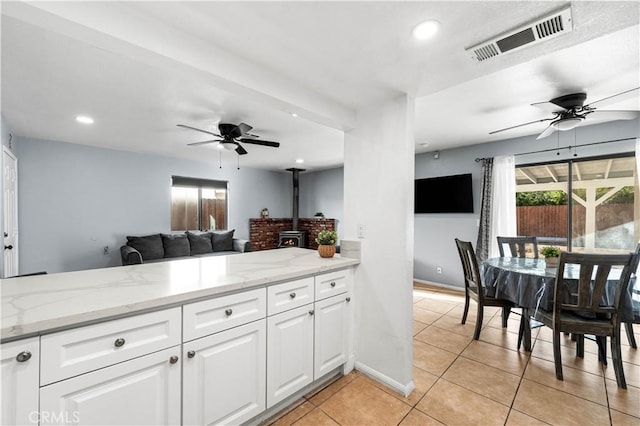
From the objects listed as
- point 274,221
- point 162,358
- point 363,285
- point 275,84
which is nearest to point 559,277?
point 363,285

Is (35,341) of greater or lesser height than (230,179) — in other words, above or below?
below

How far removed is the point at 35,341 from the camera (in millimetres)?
978

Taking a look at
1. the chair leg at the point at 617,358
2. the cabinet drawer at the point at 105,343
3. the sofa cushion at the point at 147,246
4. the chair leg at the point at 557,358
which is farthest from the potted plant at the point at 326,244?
the sofa cushion at the point at 147,246

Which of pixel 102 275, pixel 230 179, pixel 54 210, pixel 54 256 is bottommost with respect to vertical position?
pixel 54 256

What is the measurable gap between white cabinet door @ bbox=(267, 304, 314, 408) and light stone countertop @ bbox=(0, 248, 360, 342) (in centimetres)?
28

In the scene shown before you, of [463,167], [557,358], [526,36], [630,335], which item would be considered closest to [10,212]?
[526,36]

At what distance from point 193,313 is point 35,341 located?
0.55 metres

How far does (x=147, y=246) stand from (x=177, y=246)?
1.66ft

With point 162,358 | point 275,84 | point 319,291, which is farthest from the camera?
point 319,291

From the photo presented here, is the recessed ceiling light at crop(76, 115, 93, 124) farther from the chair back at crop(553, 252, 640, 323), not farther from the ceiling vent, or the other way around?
the chair back at crop(553, 252, 640, 323)

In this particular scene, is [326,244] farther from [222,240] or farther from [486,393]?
[222,240]

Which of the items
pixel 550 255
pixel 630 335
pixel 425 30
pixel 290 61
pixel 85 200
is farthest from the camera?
pixel 85 200

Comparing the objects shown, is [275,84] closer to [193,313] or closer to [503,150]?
[193,313]

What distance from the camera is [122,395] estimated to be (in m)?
1.16
